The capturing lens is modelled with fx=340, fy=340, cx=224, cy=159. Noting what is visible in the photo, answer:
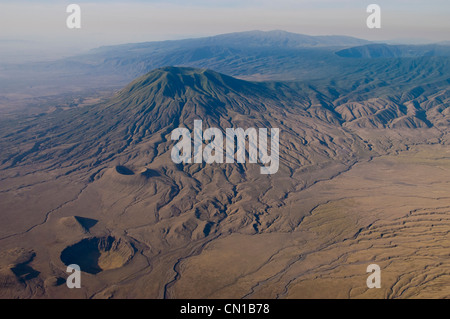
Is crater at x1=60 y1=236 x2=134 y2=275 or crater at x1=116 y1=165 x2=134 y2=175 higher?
crater at x1=116 y1=165 x2=134 y2=175

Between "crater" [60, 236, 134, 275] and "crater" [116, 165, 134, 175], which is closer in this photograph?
"crater" [60, 236, 134, 275]

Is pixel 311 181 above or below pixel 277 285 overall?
above

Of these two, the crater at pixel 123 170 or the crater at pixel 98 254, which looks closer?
the crater at pixel 98 254

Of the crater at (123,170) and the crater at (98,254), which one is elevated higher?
the crater at (123,170)

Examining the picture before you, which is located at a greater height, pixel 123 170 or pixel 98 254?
pixel 123 170

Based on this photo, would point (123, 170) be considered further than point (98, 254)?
Yes
